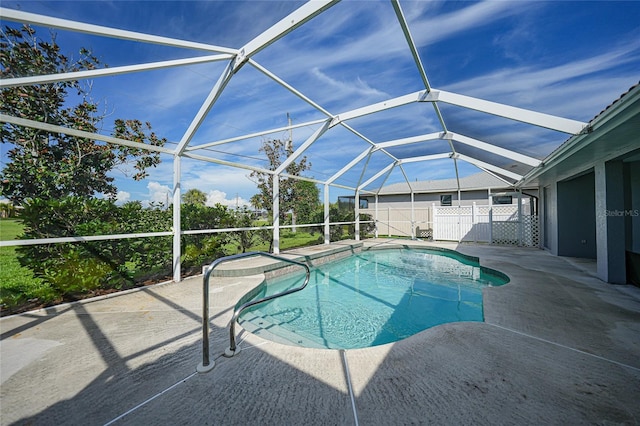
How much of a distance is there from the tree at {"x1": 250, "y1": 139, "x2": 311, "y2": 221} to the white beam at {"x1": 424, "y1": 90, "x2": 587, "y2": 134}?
7.14m

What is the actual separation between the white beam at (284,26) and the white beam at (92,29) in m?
0.37

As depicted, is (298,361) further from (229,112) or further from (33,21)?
(229,112)

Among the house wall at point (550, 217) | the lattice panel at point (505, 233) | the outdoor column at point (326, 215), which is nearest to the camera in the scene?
the house wall at point (550, 217)

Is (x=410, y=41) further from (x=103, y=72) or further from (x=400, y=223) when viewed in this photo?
(x=400, y=223)

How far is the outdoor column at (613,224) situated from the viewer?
4664mm

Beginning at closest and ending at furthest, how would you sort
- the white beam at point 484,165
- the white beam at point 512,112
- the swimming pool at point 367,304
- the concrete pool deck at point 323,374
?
the concrete pool deck at point 323,374 < the swimming pool at point 367,304 < the white beam at point 512,112 < the white beam at point 484,165

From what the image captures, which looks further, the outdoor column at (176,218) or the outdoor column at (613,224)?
the outdoor column at (176,218)

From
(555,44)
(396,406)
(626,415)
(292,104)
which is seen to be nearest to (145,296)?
(396,406)

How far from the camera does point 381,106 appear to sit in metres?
6.41

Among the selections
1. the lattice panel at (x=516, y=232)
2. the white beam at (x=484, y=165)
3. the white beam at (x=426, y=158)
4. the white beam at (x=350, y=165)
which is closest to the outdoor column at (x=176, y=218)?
the white beam at (x=350, y=165)

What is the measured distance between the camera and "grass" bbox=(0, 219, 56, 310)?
3.36 meters

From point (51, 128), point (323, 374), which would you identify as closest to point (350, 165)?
point (51, 128)

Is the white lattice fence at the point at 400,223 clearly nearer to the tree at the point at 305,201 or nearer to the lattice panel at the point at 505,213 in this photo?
the lattice panel at the point at 505,213

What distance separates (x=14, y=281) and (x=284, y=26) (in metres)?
5.30
